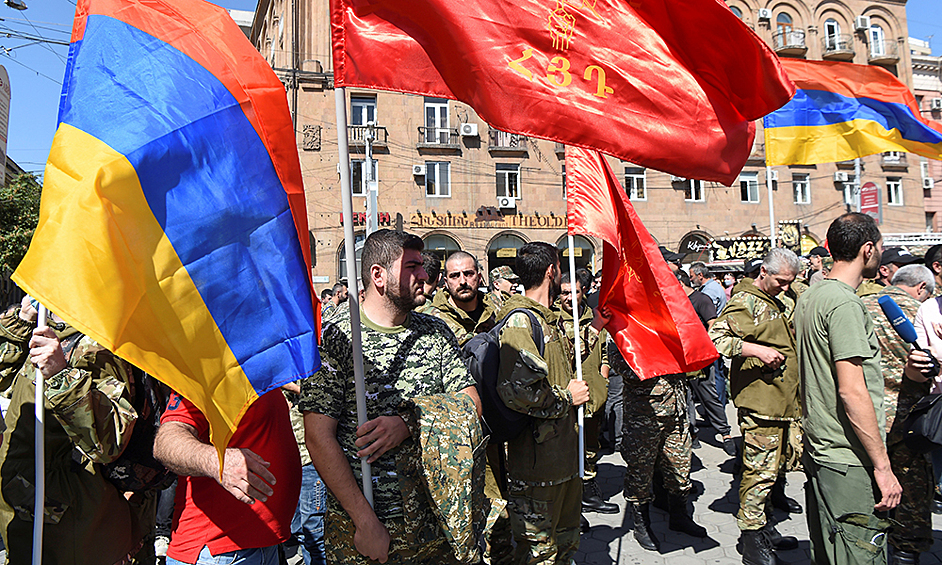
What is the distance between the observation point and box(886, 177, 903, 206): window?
104 ft

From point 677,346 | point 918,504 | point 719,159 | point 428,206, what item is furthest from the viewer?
point 428,206

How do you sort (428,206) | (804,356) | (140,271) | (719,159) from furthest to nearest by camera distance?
(428,206) < (804,356) < (719,159) < (140,271)

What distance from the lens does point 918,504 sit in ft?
13.4

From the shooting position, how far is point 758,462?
191 inches

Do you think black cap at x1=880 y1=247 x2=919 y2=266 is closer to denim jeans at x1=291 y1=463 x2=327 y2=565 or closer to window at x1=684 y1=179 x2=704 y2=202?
denim jeans at x1=291 y1=463 x2=327 y2=565

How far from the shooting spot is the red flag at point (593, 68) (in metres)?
2.65

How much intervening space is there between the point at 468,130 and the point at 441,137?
1.20 meters

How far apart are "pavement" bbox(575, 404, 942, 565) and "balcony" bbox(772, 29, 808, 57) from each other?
28.5 m

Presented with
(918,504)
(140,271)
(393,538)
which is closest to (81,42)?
(140,271)

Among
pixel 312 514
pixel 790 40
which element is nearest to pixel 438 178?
pixel 790 40

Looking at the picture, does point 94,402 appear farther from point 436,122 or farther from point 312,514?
point 436,122

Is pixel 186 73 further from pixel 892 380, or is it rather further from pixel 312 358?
pixel 892 380

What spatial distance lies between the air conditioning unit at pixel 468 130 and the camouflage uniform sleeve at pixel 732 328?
21.0 metres

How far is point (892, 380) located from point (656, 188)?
24547 millimetres
